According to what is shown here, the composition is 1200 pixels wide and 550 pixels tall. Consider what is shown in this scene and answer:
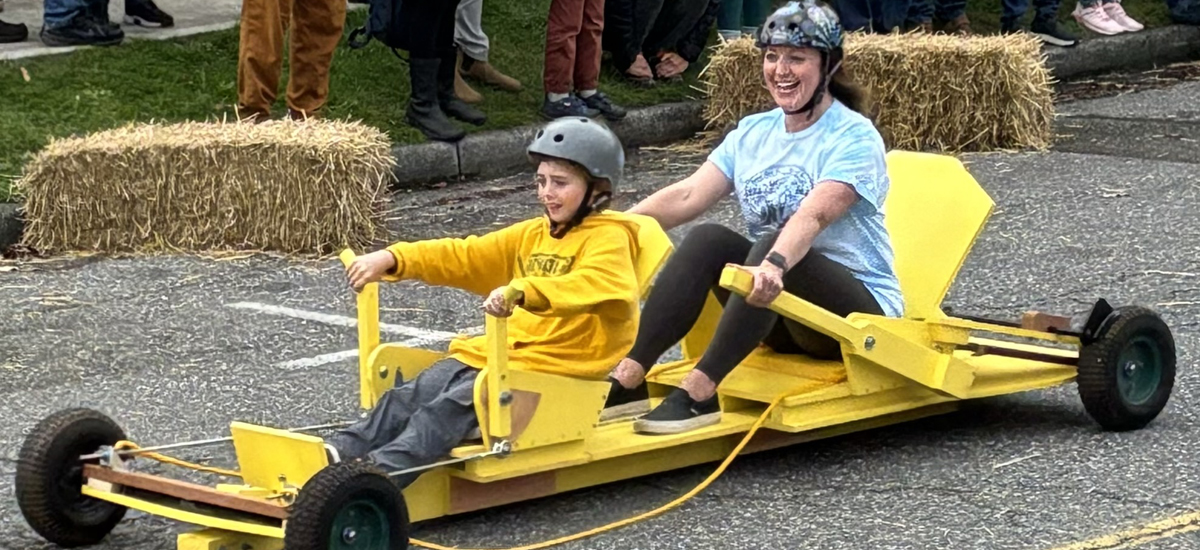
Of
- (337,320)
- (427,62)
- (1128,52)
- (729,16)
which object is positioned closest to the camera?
(337,320)

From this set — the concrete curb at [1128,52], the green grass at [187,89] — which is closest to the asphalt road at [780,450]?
the green grass at [187,89]

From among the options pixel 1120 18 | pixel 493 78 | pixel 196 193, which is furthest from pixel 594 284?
pixel 1120 18

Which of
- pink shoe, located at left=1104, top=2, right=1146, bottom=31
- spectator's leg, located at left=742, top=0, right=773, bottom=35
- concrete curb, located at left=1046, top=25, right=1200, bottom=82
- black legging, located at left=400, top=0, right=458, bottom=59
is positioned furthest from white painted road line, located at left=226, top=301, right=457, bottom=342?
pink shoe, located at left=1104, top=2, right=1146, bottom=31

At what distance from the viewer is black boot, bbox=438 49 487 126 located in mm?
10211

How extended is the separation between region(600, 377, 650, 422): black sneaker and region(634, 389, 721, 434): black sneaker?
168 mm

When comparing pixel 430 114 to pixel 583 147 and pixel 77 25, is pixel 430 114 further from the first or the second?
pixel 583 147

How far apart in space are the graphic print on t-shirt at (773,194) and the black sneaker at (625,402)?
534 mm

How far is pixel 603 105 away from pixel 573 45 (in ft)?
1.79

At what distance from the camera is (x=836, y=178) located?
4.95 meters

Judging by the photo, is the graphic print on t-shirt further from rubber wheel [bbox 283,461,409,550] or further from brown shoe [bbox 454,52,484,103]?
brown shoe [bbox 454,52,484,103]

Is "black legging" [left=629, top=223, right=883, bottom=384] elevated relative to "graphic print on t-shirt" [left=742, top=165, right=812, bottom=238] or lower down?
lower down

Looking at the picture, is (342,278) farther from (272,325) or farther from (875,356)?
(875,356)

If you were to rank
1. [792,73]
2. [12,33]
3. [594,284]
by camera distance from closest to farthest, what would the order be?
[594,284] < [792,73] < [12,33]

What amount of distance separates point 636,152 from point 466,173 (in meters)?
1.16
